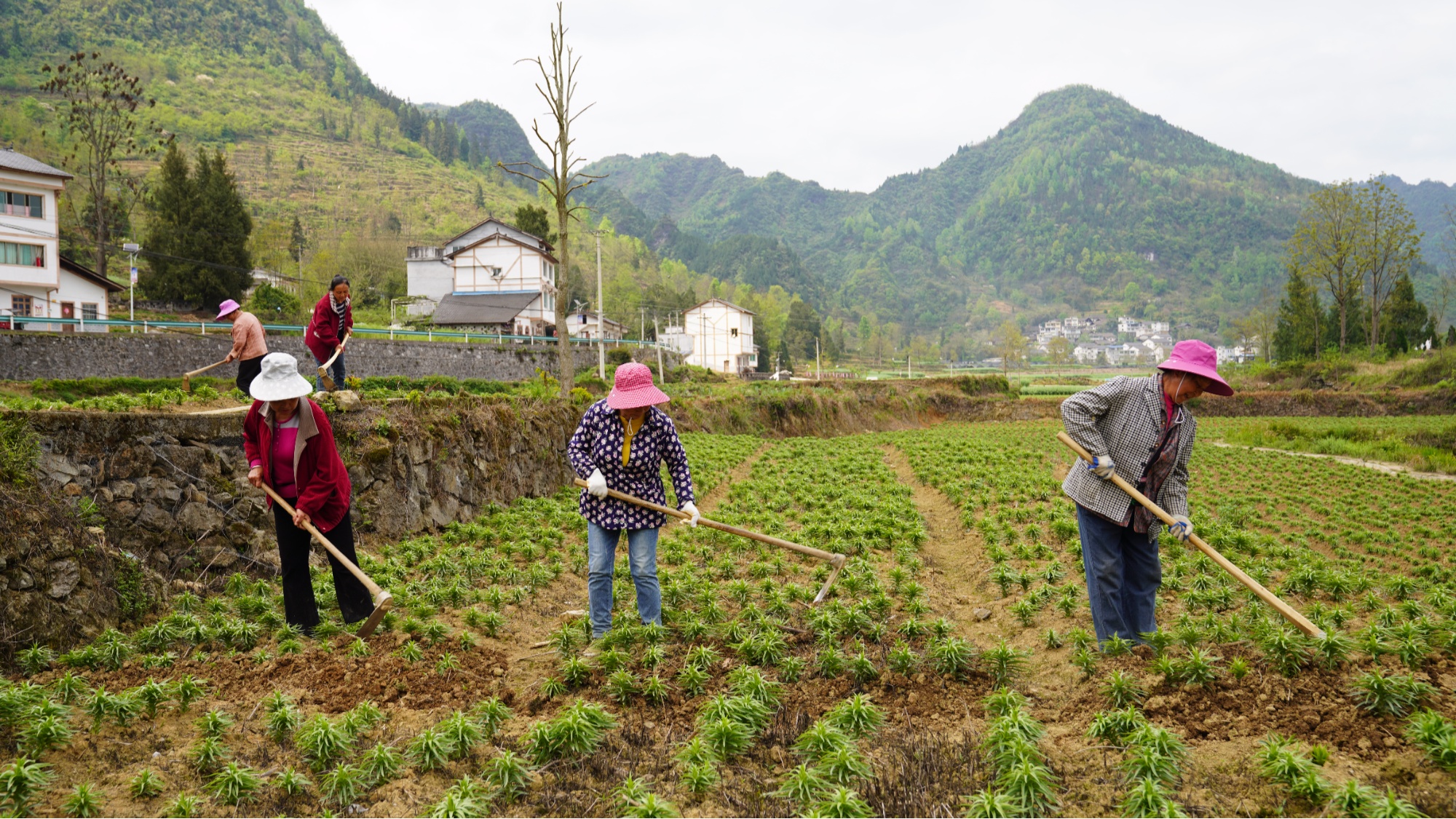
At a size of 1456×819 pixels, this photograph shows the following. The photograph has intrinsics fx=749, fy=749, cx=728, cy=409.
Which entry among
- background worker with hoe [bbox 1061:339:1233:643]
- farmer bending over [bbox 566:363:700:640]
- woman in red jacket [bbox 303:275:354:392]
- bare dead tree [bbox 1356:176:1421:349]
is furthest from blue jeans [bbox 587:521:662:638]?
bare dead tree [bbox 1356:176:1421:349]

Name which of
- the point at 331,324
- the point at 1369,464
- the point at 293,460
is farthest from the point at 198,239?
the point at 1369,464

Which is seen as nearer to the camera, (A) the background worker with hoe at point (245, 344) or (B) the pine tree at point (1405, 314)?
(A) the background worker with hoe at point (245, 344)

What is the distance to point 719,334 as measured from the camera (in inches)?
3150

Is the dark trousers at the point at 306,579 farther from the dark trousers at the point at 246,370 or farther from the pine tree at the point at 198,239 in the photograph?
the pine tree at the point at 198,239

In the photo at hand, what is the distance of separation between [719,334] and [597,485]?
244 feet

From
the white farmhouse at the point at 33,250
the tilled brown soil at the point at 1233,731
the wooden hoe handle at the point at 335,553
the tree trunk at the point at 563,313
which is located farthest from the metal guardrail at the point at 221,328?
the tilled brown soil at the point at 1233,731

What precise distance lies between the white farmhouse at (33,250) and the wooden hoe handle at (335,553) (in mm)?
38539

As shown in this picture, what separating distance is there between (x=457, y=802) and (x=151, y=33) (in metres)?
166

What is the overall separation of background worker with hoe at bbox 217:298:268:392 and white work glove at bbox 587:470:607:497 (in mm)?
5243

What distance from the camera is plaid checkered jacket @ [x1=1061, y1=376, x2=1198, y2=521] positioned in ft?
18.8

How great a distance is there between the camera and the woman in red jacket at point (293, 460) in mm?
5957

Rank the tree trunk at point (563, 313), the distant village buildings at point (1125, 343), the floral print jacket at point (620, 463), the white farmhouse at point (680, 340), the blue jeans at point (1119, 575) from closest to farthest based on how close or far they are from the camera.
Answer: the blue jeans at point (1119, 575), the floral print jacket at point (620, 463), the tree trunk at point (563, 313), the white farmhouse at point (680, 340), the distant village buildings at point (1125, 343)

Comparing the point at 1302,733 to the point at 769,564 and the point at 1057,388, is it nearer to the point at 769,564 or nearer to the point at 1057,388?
the point at 769,564

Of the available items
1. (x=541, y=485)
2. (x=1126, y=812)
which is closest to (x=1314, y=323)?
(x=541, y=485)
